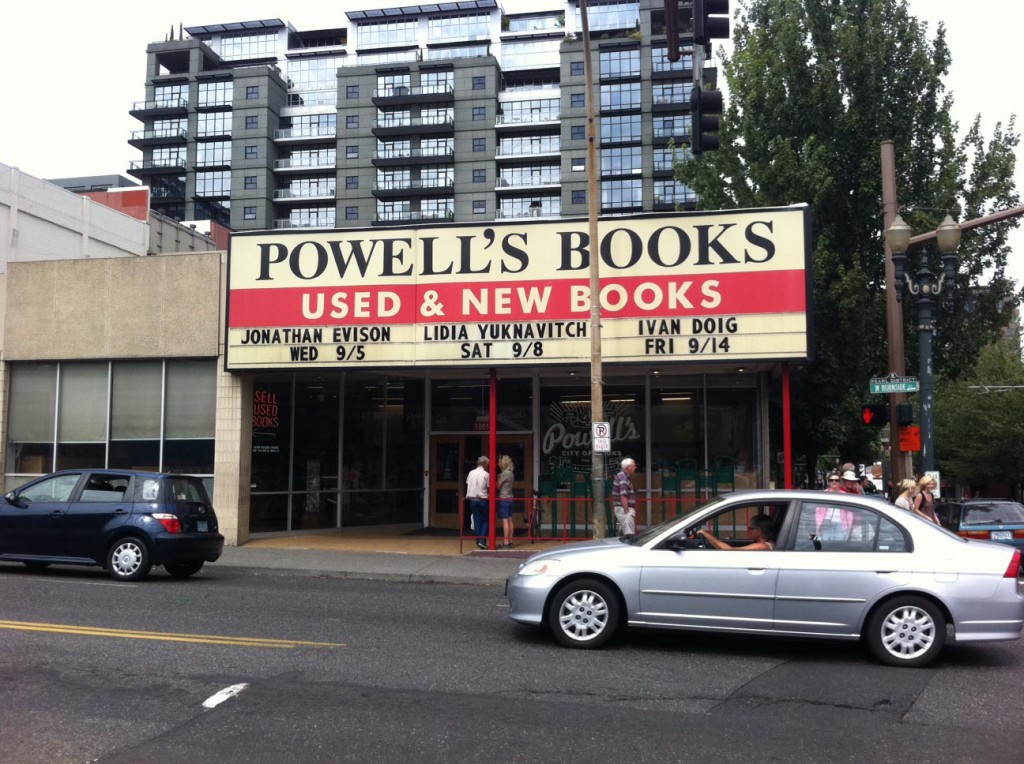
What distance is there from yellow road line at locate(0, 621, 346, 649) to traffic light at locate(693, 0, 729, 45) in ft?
24.2

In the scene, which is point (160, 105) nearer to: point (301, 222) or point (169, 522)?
point (301, 222)

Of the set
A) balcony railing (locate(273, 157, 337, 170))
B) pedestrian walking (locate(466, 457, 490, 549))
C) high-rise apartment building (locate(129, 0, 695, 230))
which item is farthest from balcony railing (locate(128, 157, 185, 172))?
pedestrian walking (locate(466, 457, 490, 549))

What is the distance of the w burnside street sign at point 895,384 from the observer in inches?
578

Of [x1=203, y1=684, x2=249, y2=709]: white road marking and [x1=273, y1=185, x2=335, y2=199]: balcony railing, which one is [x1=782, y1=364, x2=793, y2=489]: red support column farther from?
[x1=273, y1=185, x2=335, y2=199]: balcony railing

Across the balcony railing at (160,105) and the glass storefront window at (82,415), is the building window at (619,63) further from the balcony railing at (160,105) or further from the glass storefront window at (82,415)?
the glass storefront window at (82,415)

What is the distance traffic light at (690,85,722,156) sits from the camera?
1109cm

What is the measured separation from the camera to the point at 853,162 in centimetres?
2173

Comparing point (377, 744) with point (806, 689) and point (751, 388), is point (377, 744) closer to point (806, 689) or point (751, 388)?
point (806, 689)

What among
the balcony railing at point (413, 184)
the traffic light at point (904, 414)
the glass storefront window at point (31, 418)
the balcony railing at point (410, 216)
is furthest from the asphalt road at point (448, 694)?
the balcony railing at point (413, 184)

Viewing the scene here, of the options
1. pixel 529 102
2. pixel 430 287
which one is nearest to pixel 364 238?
pixel 430 287

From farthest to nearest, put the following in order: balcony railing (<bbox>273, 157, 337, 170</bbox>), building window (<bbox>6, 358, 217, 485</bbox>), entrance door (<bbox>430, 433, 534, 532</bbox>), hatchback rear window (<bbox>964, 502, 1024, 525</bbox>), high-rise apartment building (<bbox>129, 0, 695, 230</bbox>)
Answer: balcony railing (<bbox>273, 157, 337, 170</bbox>)
high-rise apartment building (<bbox>129, 0, 695, 230</bbox>)
entrance door (<bbox>430, 433, 534, 532</bbox>)
building window (<bbox>6, 358, 217, 485</bbox>)
hatchback rear window (<bbox>964, 502, 1024, 525</bbox>)

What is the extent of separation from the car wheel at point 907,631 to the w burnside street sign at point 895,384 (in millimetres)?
7330

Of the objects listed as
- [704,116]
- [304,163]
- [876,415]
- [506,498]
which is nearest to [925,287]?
[876,415]

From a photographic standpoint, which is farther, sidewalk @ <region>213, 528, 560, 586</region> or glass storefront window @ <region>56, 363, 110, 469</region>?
glass storefront window @ <region>56, 363, 110, 469</region>
